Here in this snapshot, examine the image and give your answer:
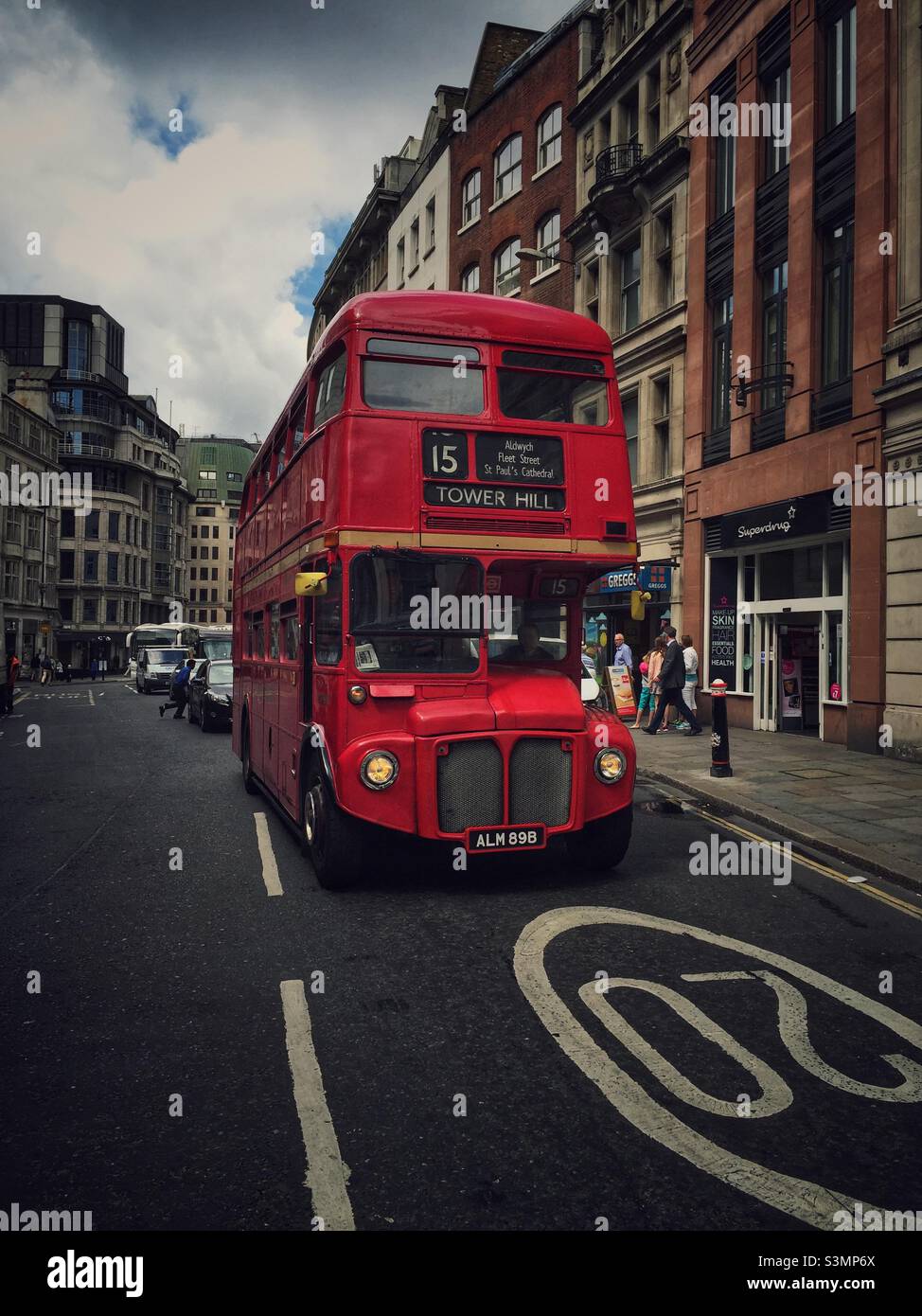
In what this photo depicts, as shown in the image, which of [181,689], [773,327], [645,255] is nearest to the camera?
[773,327]

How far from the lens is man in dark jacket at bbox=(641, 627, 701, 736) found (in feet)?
56.6

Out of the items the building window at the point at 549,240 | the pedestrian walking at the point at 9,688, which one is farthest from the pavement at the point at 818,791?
the pedestrian walking at the point at 9,688

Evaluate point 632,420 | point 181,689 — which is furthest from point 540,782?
point 181,689

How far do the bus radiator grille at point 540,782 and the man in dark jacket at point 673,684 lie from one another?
11079 millimetres

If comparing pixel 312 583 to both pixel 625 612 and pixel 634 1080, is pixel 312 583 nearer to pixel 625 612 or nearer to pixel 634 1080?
pixel 634 1080

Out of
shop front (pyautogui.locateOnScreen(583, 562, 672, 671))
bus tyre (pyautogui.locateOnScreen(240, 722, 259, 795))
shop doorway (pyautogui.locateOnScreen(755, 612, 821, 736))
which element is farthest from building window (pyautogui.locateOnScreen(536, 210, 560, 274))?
bus tyre (pyautogui.locateOnScreen(240, 722, 259, 795))

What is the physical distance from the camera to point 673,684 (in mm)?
17562

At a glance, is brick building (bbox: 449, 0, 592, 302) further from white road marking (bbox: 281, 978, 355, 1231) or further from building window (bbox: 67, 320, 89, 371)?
building window (bbox: 67, 320, 89, 371)

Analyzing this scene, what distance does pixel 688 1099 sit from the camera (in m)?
3.62

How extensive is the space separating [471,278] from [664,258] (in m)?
13.6

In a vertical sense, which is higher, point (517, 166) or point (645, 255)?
point (517, 166)

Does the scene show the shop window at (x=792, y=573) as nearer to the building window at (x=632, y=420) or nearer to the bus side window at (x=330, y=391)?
the building window at (x=632, y=420)

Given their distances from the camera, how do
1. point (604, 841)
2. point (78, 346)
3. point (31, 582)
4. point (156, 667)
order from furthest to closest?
point (78, 346) → point (31, 582) → point (156, 667) → point (604, 841)
